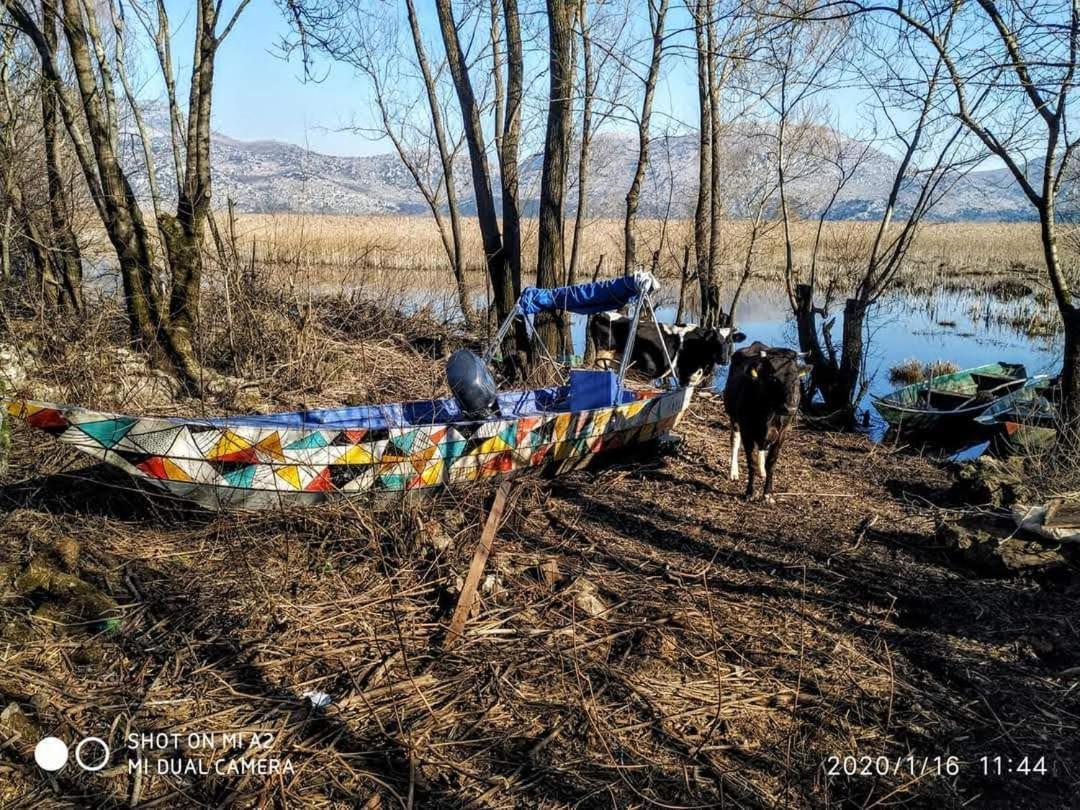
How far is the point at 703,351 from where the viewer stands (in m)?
12.2

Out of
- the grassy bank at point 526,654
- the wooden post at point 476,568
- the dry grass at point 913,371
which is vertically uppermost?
the wooden post at point 476,568

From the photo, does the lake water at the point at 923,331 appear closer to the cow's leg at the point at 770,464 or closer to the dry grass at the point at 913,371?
the dry grass at the point at 913,371

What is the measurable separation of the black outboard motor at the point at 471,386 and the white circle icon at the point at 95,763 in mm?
3857

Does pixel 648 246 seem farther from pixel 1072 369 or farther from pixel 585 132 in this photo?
pixel 1072 369

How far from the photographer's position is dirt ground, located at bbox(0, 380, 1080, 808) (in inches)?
130

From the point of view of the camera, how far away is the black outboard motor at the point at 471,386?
6.64m

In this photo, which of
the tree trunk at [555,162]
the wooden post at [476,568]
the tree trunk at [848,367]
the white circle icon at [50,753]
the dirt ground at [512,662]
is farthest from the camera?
the tree trunk at [848,367]

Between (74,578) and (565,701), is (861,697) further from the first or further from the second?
(74,578)

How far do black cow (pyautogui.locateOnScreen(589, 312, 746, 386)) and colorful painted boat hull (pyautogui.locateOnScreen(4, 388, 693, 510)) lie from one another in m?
5.40

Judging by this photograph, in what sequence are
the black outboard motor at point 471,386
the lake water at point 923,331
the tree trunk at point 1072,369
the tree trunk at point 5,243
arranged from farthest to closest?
the lake water at point 923,331, the tree trunk at point 5,243, the tree trunk at point 1072,369, the black outboard motor at point 471,386

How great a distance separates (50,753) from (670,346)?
10354mm

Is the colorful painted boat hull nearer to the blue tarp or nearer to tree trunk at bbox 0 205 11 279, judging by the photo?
the blue tarp

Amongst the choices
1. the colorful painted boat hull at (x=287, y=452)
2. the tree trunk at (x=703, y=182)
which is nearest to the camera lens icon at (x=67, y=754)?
the colorful painted boat hull at (x=287, y=452)

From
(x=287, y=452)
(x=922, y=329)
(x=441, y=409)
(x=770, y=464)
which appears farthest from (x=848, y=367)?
(x=922, y=329)
